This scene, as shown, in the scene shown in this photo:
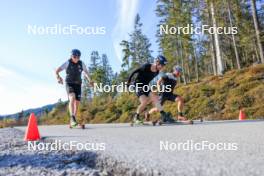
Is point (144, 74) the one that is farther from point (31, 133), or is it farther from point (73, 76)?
point (31, 133)

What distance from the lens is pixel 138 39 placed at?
6031 cm

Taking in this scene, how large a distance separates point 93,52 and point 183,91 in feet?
163

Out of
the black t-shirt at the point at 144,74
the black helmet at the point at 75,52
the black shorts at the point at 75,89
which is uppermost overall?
the black helmet at the point at 75,52

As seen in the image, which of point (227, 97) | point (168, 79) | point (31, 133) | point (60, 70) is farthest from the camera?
point (227, 97)

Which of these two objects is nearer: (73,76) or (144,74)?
(73,76)

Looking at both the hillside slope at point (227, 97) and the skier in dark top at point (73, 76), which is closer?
the skier in dark top at point (73, 76)

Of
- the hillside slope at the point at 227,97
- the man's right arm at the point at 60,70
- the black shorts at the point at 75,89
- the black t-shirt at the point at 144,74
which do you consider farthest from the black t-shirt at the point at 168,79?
the hillside slope at the point at 227,97

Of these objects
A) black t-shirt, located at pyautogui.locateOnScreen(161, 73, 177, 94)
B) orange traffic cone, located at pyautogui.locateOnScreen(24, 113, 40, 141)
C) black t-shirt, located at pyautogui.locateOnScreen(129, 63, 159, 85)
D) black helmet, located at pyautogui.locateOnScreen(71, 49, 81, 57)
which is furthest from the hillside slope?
orange traffic cone, located at pyautogui.locateOnScreen(24, 113, 40, 141)

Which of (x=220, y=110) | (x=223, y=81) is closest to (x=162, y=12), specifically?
(x=223, y=81)

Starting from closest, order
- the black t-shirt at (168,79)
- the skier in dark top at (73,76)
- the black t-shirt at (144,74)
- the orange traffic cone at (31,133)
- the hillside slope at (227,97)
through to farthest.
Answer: the orange traffic cone at (31,133) < the skier in dark top at (73,76) < the black t-shirt at (144,74) < the black t-shirt at (168,79) < the hillside slope at (227,97)

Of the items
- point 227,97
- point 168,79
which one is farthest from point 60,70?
point 227,97

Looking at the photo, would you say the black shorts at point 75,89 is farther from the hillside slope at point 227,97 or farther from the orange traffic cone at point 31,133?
the hillside slope at point 227,97

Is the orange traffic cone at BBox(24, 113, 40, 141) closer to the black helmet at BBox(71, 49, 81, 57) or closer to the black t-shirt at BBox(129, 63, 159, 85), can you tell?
the black helmet at BBox(71, 49, 81, 57)

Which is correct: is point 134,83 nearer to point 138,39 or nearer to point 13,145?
point 13,145
